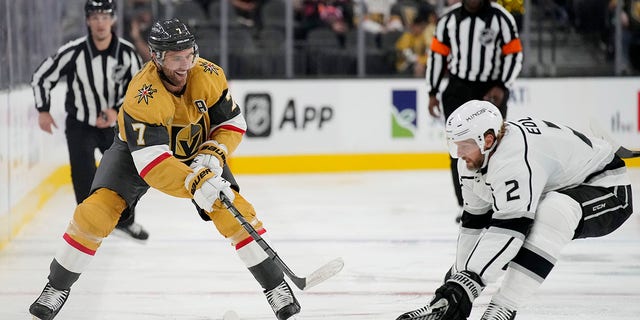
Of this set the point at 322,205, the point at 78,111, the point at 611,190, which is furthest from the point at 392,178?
the point at 611,190

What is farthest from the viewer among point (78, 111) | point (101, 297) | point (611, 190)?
point (78, 111)

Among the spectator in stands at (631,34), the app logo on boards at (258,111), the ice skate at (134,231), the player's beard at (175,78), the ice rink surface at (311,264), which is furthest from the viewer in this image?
the spectator in stands at (631,34)

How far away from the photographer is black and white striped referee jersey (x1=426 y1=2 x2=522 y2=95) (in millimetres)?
5875

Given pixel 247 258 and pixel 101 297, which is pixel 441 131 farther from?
pixel 247 258

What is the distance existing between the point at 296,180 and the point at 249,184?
1.32 ft

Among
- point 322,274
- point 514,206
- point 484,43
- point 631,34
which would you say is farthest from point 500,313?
point 631,34

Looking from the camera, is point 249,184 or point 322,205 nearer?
point 322,205

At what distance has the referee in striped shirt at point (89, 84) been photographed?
545 centimetres

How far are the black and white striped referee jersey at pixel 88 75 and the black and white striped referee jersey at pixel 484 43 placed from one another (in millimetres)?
1629

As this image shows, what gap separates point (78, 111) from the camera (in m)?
5.51

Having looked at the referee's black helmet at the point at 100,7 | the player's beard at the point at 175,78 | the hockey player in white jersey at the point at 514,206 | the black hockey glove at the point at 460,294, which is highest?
the referee's black helmet at the point at 100,7

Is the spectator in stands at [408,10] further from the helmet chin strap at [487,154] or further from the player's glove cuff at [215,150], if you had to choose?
the helmet chin strap at [487,154]

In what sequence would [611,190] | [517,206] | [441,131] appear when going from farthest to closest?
[441,131], [611,190], [517,206]

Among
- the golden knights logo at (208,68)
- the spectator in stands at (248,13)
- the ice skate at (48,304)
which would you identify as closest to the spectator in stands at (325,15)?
the spectator in stands at (248,13)
